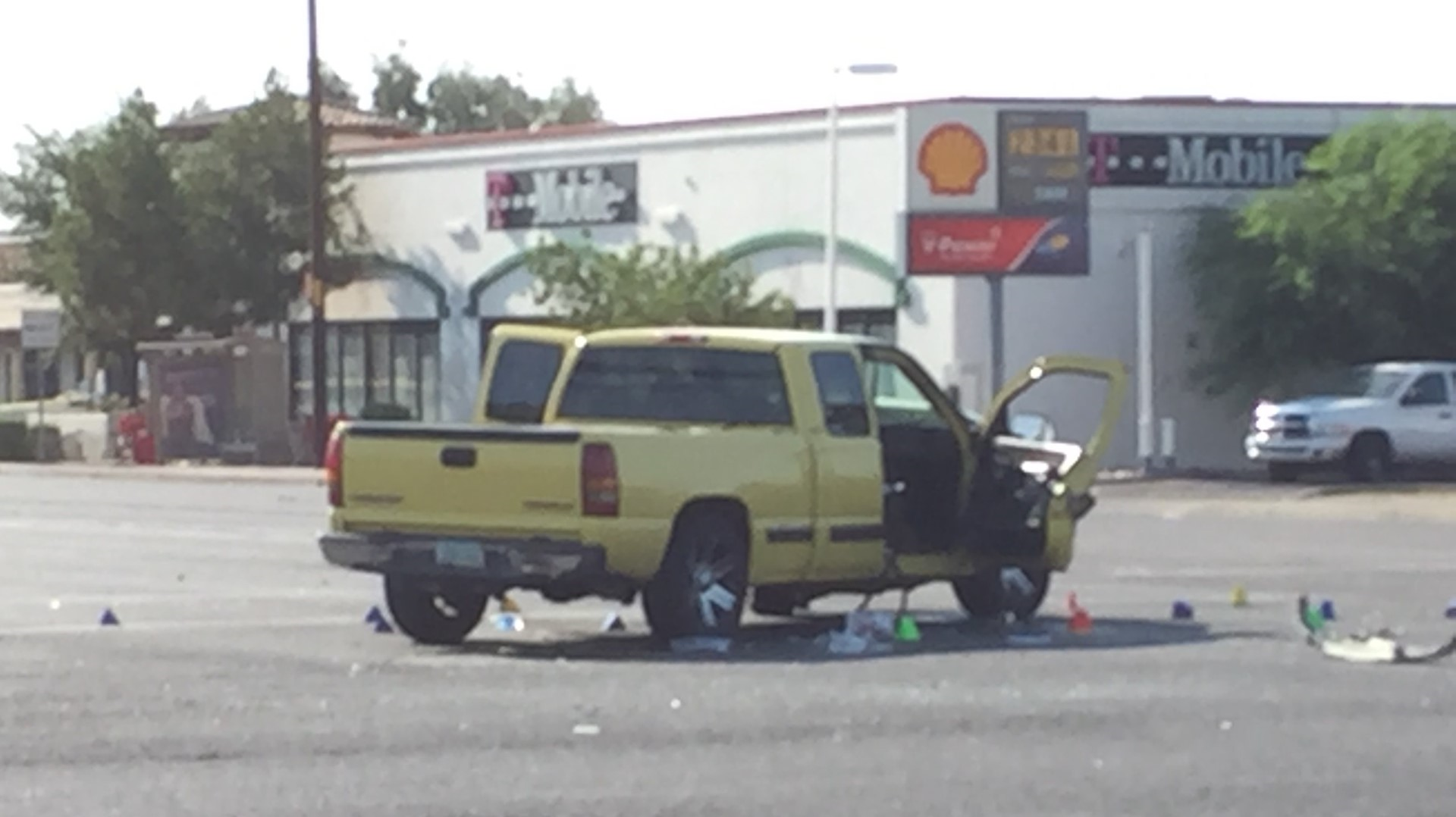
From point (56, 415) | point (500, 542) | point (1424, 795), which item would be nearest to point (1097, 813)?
point (1424, 795)

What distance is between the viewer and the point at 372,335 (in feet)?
197

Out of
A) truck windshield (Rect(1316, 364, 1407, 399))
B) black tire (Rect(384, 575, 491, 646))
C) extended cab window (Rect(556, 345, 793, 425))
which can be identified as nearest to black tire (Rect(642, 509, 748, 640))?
extended cab window (Rect(556, 345, 793, 425))

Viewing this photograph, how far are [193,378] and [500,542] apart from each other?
3921cm

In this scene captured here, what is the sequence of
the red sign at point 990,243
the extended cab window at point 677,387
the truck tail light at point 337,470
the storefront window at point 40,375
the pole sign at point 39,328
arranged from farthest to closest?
the storefront window at point 40,375 < the pole sign at point 39,328 < the red sign at point 990,243 < the extended cab window at point 677,387 < the truck tail light at point 337,470

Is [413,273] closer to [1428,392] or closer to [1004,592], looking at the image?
[1428,392]

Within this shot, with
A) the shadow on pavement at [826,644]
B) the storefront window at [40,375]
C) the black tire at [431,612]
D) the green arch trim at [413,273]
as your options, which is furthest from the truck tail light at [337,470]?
the storefront window at [40,375]

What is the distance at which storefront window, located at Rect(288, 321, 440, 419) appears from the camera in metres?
58.6

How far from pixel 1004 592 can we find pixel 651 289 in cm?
2942

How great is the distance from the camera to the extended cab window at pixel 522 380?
19.4 metres

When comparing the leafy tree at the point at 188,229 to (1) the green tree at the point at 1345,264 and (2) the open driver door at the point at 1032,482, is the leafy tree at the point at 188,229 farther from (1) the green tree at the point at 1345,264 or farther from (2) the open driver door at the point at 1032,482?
(2) the open driver door at the point at 1032,482

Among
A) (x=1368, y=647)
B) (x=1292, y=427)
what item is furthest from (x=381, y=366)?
(x=1368, y=647)

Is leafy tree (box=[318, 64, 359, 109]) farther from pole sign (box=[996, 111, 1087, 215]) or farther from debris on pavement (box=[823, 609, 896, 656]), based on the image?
debris on pavement (box=[823, 609, 896, 656])

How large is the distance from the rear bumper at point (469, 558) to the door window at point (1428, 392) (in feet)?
90.9

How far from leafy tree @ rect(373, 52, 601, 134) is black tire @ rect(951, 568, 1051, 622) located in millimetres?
101511
